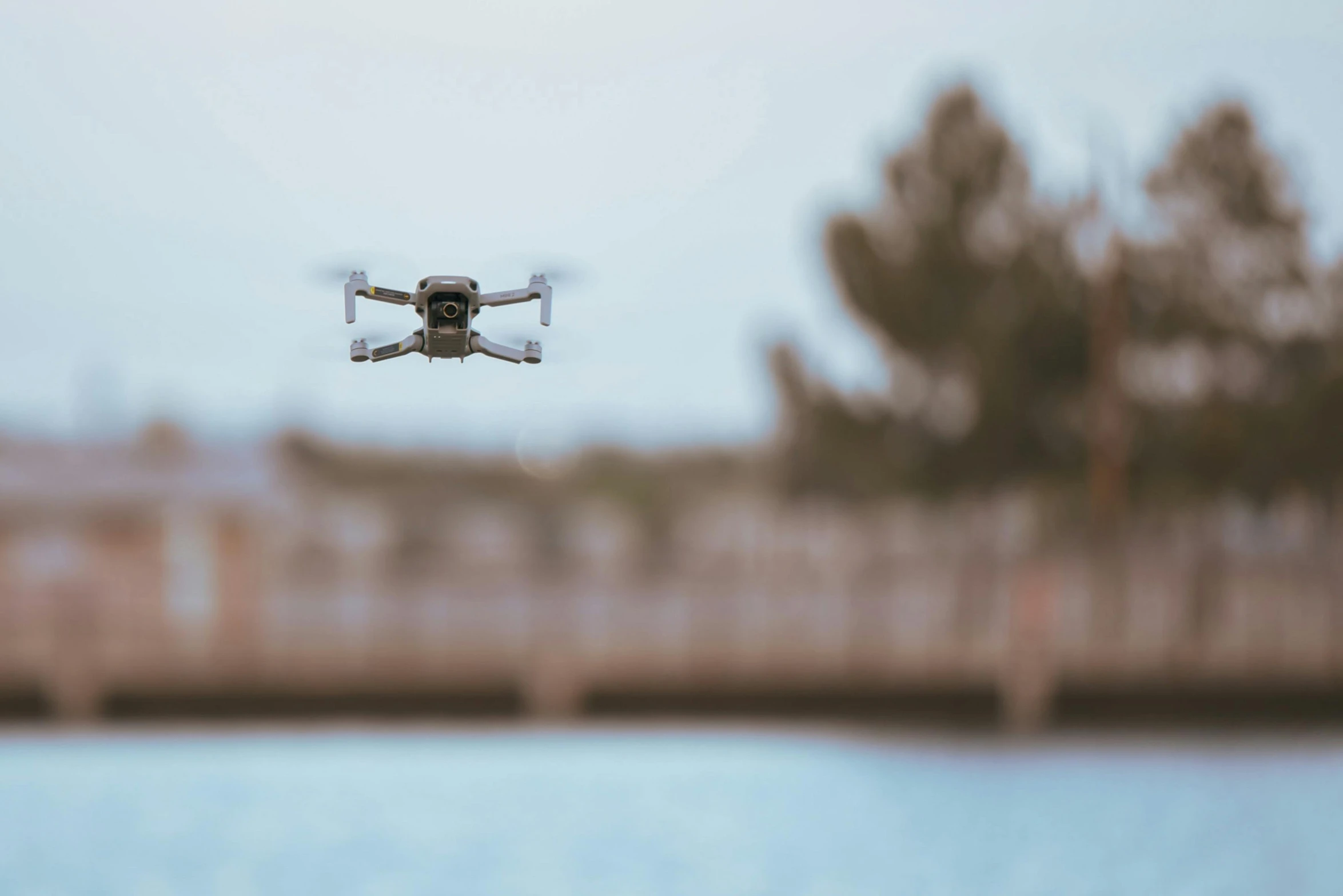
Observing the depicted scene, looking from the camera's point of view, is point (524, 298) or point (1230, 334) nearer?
point (524, 298)

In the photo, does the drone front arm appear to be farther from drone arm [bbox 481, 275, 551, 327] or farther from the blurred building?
the blurred building

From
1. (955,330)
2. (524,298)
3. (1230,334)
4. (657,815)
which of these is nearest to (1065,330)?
(955,330)

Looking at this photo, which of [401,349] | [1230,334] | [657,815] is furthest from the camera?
[1230,334]

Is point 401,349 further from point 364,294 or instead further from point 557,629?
point 557,629

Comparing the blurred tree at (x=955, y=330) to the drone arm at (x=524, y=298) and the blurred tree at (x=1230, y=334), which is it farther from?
the drone arm at (x=524, y=298)

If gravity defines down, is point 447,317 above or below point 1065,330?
below

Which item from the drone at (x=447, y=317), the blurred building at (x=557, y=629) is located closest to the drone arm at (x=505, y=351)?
the drone at (x=447, y=317)

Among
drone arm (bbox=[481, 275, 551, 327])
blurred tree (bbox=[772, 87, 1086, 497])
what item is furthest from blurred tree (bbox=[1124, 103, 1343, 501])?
drone arm (bbox=[481, 275, 551, 327])

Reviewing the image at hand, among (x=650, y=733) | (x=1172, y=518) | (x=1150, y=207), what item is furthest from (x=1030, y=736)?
(x=1150, y=207)

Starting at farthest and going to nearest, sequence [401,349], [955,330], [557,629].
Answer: [955,330] < [557,629] < [401,349]
